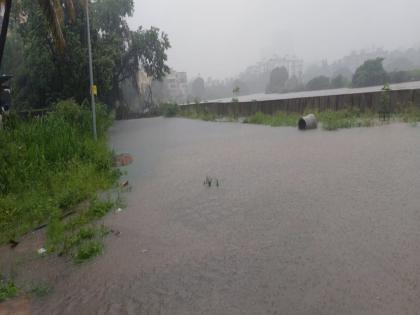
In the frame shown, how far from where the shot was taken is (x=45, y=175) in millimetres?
7715

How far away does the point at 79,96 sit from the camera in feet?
73.5

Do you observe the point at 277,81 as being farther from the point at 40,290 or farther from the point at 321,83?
the point at 40,290

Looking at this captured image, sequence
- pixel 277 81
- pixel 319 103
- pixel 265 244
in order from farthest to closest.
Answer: pixel 277 81, pixel 319 103, pixel 265 244

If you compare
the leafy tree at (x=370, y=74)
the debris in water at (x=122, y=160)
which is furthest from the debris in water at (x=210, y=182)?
the leafy tree at (x=370, y=74)

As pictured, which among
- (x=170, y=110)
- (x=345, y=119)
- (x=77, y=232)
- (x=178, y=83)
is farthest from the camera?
(x=178, y=83)

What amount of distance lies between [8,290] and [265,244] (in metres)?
2.84

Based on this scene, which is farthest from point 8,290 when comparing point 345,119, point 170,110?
point 170,110

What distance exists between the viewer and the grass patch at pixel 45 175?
591 centimetres

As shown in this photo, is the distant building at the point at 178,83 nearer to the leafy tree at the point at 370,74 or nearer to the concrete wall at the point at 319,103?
the leafy tree at the point at 370,74

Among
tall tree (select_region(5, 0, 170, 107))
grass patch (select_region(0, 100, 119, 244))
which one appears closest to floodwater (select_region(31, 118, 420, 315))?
grass patch (select_region(0, 100, 119, 244))

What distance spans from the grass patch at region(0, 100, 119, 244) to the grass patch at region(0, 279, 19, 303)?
1058mm

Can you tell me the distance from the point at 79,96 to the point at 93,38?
3724mm

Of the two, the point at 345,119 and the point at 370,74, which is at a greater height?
the point at 370,74

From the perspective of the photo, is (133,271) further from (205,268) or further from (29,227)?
(29,227)
